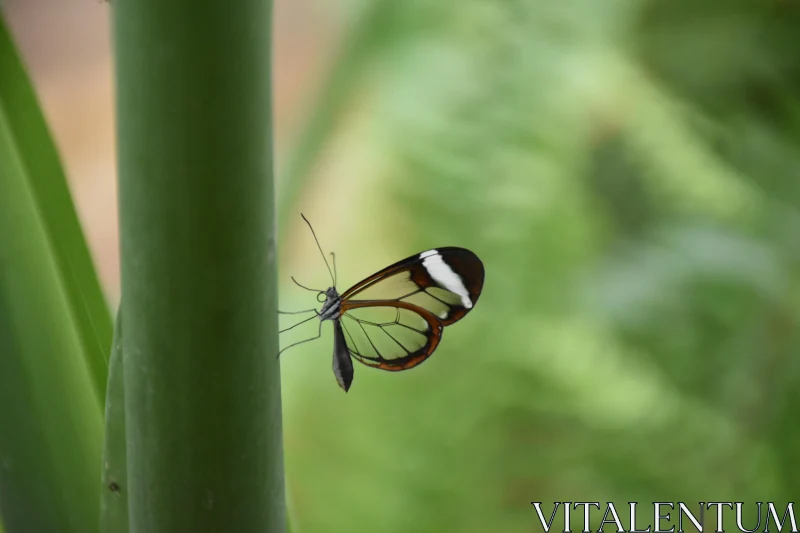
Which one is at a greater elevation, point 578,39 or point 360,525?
point 578,39

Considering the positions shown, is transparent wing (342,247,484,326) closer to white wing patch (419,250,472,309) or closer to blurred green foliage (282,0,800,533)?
white wing patch (419,250,472,309)

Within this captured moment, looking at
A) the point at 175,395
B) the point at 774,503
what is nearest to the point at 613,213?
the point at 774,503

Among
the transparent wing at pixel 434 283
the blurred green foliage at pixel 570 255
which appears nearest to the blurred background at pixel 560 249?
the blurred green foliage at pixel 570 255

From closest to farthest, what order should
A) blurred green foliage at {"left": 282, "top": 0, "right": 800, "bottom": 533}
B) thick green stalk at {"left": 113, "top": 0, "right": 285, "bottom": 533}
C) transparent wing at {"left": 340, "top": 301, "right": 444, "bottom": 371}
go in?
1. thick green stalk at {"left": 113, "top": 0, "right": 285, "bottom": 533}
2. transparent wing at {"left": 340, "top": 301, "right": 444, "bottom": 371}
3. blurred green foliage at {"left": 282, "top": 0, "right": 800, "bottom": 533}

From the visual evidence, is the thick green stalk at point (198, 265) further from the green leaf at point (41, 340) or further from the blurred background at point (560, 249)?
the blurred background at point (560, 249)

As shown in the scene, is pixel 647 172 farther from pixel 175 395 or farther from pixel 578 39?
pixel 175 395

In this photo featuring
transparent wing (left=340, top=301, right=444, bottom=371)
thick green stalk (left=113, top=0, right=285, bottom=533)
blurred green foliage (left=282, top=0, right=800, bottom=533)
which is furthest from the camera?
blurred green foliage (left=282, top=0, right=800, bottom=533)

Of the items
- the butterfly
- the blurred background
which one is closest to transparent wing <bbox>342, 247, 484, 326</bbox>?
the butterfly
